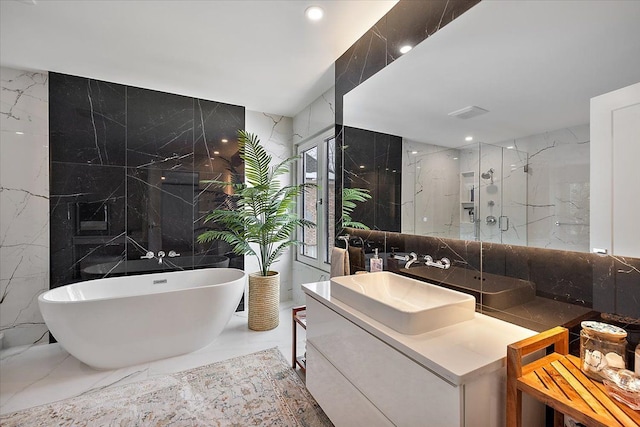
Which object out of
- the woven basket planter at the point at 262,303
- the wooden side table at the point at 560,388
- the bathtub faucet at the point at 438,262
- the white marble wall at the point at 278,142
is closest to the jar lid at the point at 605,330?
the wooden side table at the point at 560,388

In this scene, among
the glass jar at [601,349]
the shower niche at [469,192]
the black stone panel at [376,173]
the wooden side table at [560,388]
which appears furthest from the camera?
the black stone panel at [376,173]

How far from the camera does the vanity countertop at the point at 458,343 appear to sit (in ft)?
2.95

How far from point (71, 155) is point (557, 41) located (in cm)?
383

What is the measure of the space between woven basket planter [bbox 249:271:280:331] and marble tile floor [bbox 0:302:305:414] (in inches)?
3.7

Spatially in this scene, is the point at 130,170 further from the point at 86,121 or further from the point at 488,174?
the point at 488,174

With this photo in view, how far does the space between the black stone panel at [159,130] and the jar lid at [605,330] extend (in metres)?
3.50

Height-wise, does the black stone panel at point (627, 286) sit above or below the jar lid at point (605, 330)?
above

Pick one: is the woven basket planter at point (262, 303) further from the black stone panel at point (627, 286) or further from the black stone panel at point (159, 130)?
the black stone panel at point (627, 286)

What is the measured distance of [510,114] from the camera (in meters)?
1.26

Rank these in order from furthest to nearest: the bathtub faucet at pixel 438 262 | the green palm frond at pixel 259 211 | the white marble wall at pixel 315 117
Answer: the green palm frond at pixel 259 211 → the white marble wall at pixel 315 117 → the bathtub faucet at pixel 438 262

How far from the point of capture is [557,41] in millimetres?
1075

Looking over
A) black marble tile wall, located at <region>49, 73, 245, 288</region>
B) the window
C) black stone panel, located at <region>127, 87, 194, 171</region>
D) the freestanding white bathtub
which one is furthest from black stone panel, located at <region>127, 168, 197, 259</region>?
the window

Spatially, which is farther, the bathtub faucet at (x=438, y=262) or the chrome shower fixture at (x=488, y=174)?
the bathtub faucet at (x=438, y=262)

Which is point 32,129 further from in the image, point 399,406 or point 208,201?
point 399,406
